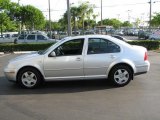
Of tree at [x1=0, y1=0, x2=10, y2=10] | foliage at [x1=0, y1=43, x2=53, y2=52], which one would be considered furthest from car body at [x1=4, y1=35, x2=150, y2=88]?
tree at [x1=0, y1=0, x2=10, y2=10]

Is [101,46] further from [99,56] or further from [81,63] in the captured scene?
[81,63]

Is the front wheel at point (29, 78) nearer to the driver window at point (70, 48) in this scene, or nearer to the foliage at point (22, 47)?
the driver window at point (70, 48)

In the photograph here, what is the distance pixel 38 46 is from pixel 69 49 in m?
15.7

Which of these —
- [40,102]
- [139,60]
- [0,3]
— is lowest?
[40,102]

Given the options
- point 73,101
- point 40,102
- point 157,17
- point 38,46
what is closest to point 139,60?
point 73,101

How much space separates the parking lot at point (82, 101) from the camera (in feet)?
20.5

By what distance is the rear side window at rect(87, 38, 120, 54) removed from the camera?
8.95 meters

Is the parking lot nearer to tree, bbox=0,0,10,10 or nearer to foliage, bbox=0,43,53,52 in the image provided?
foliage, bbox=0,43,53,52

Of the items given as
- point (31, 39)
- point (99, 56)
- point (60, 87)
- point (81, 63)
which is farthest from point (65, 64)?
point (31, 39)

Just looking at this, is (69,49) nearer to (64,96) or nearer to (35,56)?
(35,56)

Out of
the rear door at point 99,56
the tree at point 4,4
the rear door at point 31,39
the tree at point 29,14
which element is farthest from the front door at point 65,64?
the tree at point 29,14

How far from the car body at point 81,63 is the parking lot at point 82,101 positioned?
0.34 m

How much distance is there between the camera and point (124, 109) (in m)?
6.59

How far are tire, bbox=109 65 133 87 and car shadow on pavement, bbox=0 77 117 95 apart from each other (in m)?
0.21
